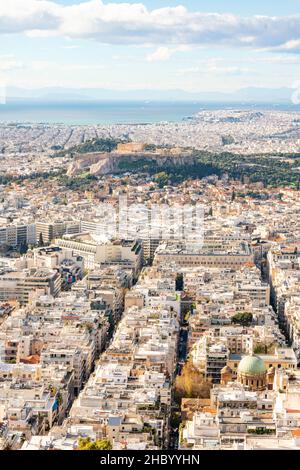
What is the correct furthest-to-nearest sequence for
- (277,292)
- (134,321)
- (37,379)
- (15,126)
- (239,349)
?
(15,126) → (277,292) → (134,321) → (239,349) → (37,379)

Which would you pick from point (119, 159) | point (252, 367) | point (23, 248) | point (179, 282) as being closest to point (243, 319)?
point (252, 367)

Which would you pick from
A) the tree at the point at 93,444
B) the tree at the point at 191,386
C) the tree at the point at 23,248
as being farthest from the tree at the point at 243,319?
the tree at the point at 23,248

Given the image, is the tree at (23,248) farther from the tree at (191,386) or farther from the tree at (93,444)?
the tree at (93,444)

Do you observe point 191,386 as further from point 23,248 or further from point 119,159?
point 119,159

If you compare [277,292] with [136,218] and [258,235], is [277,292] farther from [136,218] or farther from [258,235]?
[136,218]

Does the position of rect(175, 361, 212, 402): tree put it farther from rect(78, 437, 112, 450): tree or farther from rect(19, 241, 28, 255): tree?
rect(19, 241, 28, 255): tree
